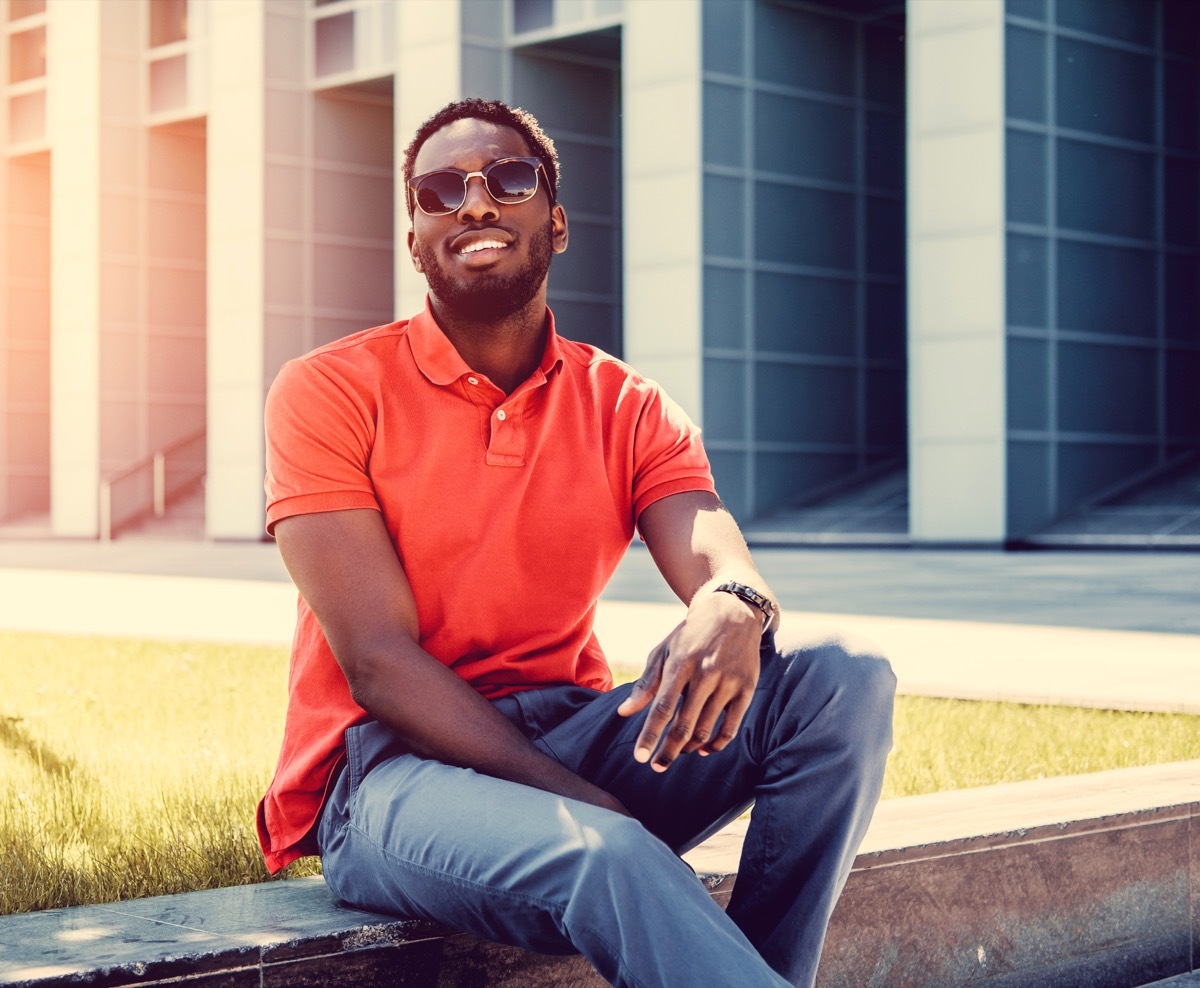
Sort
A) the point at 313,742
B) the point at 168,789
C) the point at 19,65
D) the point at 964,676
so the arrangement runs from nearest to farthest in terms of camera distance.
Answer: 1. the point at 313,742
2. the point at 168,789
3. the point at 964,676
4. the point at 19,65

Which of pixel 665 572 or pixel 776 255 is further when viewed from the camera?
pixel 776 255

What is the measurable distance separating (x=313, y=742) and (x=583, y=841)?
737mm

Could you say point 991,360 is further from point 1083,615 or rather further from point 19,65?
point 19,65

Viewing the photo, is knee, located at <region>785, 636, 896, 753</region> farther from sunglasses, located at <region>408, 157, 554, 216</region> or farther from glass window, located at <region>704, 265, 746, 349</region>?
glass window, located at <region>704, 265, 746, 349</region>

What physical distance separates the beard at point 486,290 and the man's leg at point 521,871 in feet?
2.66

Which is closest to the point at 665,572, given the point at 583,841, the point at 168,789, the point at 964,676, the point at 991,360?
the point at 583,841

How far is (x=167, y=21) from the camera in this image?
3111 cm

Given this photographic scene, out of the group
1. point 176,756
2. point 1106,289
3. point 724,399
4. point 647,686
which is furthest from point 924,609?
point 724,399

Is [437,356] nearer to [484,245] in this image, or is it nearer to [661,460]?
[484,245]

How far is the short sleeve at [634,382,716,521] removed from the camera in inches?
130

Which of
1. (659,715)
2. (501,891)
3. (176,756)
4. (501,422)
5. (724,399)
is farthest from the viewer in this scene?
(724,399)

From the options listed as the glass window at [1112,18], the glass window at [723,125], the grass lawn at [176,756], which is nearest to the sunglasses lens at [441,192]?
the grass lawn at [176,756]

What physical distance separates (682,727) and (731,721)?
0.09m

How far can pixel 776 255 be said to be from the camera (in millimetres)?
24141
